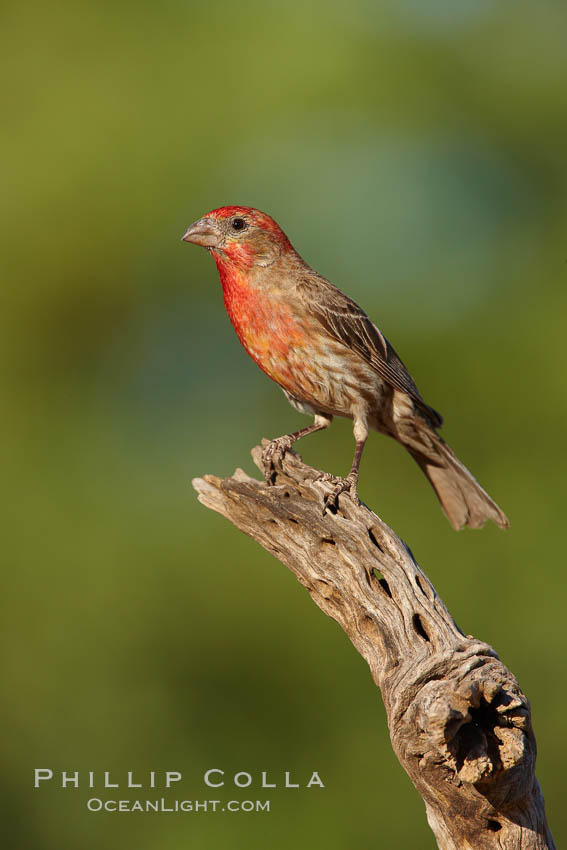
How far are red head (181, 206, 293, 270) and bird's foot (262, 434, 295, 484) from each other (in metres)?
1.34

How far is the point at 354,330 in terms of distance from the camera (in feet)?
21.2

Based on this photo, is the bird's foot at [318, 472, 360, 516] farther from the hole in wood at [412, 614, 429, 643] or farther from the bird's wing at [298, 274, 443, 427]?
the bird's wing at [298, 274, 443, 427]

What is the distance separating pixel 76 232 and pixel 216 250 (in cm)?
711

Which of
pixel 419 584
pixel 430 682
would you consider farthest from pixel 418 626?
pixel 430 682

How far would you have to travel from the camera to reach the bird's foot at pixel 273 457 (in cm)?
577

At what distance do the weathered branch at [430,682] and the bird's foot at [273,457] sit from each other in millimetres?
680

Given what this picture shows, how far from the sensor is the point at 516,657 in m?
11.0

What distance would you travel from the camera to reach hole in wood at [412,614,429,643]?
4297 mm

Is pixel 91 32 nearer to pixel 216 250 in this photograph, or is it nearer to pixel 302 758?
pixel 216 250

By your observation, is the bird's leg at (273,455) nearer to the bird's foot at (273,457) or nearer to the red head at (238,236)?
the bird's foot at (273,457)

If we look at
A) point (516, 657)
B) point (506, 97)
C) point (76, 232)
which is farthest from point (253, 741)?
point (506, 97)

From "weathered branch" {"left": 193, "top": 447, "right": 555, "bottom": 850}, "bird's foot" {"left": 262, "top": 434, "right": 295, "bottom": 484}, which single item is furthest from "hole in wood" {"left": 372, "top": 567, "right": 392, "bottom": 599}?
"bird's foot" {"left": 262, "top": 434, "right": 295, "bottom": 484}

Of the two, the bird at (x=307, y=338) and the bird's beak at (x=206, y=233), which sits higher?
the bird's beak at (x=206, y=233)

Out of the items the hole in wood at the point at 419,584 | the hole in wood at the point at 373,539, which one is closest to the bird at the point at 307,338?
the hole in wood at the point at 373,539
